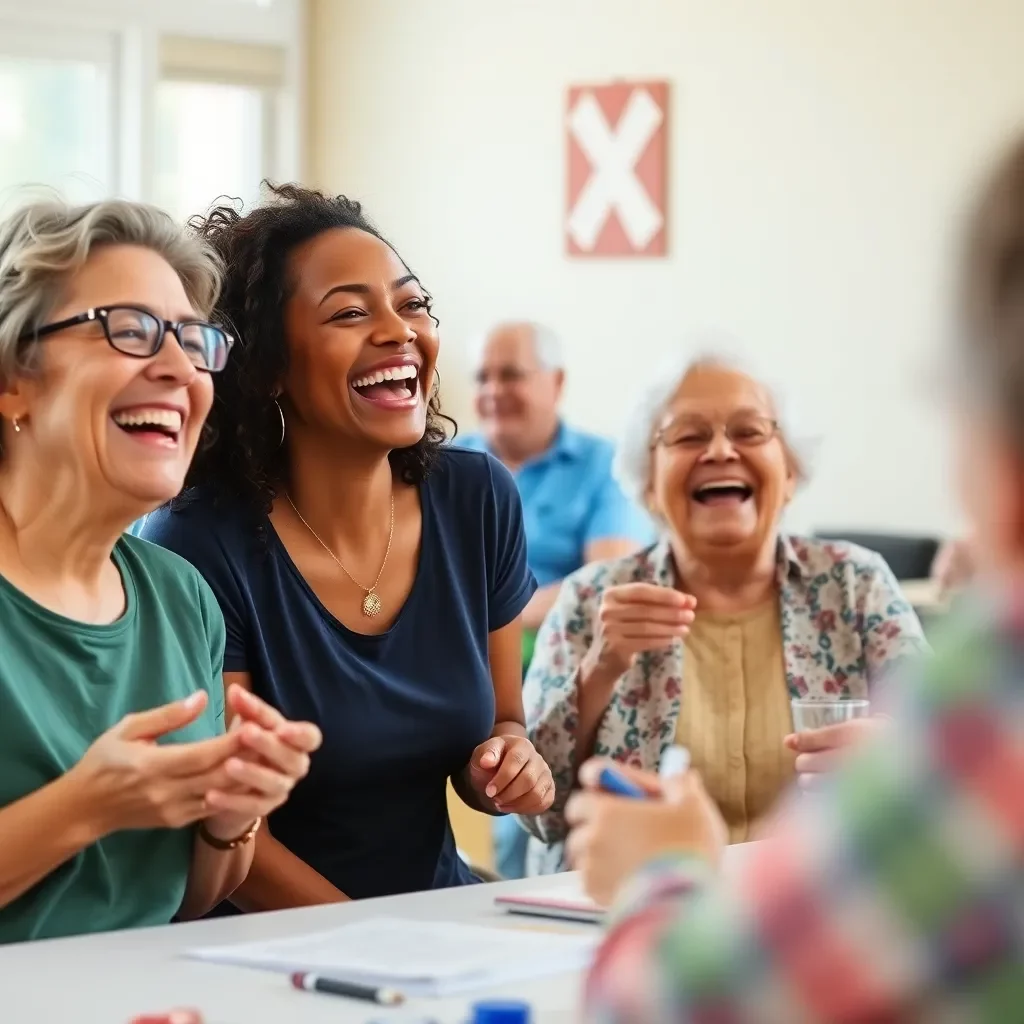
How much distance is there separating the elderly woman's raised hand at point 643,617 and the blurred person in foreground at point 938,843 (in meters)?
1.68

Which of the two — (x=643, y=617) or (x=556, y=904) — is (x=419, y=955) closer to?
(x=556, y=904)

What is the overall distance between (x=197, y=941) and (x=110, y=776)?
0.59 feet

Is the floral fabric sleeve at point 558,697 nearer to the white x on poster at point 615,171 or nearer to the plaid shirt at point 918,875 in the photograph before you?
the plaid shirt at point 918,875

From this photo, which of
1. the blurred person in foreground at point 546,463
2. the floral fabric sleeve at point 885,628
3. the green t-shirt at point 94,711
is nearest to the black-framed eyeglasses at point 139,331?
the green t-shirt at point 94,711

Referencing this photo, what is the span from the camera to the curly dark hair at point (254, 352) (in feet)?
8.38

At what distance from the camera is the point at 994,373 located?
92 centimetres

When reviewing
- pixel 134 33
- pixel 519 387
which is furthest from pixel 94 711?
pixel 134 33

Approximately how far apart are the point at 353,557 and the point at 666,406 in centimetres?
73

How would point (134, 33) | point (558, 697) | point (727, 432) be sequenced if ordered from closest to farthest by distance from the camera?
point (558, 697)
point (727, 432)
point (134, 33)

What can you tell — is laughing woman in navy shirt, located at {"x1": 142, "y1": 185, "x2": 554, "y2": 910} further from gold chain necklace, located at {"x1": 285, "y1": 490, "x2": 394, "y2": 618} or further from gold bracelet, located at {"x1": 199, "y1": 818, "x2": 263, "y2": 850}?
gold bracelet, located at {"x1": 199, "y1": 818, "x2": 263, "y2": 850}

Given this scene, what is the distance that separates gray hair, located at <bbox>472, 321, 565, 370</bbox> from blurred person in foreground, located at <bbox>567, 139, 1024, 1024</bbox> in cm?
462

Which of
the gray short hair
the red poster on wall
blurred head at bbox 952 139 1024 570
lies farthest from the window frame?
blurred head at bbox 952 139 1024 570

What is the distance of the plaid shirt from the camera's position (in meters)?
0.86

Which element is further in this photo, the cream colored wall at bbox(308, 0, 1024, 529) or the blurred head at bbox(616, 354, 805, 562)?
the cream colored wall at bbox(308, 0, 1024, 529)
